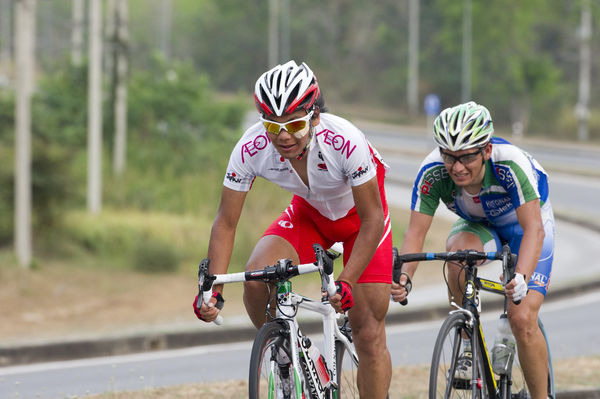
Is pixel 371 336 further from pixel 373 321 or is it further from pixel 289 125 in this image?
pixel 289 125

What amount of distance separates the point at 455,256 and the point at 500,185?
505 millimetres

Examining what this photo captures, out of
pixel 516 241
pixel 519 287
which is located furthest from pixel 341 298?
pixel 516 241

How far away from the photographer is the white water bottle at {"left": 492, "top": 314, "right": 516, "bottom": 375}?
5672 mm

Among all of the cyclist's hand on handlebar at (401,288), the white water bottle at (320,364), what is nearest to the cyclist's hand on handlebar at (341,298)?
the white water bottle at (320,364)

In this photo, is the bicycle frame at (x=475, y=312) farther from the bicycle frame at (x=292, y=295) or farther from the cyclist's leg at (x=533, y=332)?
the bicycle frame at (x=292, y=295)

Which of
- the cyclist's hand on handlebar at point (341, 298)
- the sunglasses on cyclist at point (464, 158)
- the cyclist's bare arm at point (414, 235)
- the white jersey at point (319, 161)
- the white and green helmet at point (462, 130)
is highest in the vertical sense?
the white and green helmet at point (462, 130)

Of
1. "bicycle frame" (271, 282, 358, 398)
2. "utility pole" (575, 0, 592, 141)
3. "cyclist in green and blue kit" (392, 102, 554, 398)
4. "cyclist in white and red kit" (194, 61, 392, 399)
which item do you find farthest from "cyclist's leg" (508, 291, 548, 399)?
"utility pole" (575, 0, 592, 141)

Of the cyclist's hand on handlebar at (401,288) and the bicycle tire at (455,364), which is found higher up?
the cyclist's hand on handlebar at (401,288)

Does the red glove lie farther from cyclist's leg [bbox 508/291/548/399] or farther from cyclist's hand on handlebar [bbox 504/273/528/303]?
cyclist's leg [bbox 508/291/548/399]

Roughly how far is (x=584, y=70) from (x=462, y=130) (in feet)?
153

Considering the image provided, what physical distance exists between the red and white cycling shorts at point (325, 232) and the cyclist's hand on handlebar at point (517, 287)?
0.65m

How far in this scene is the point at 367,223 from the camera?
477cm

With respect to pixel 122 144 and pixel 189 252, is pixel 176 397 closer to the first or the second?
pixel 189 252

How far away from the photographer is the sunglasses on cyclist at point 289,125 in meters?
4.51
